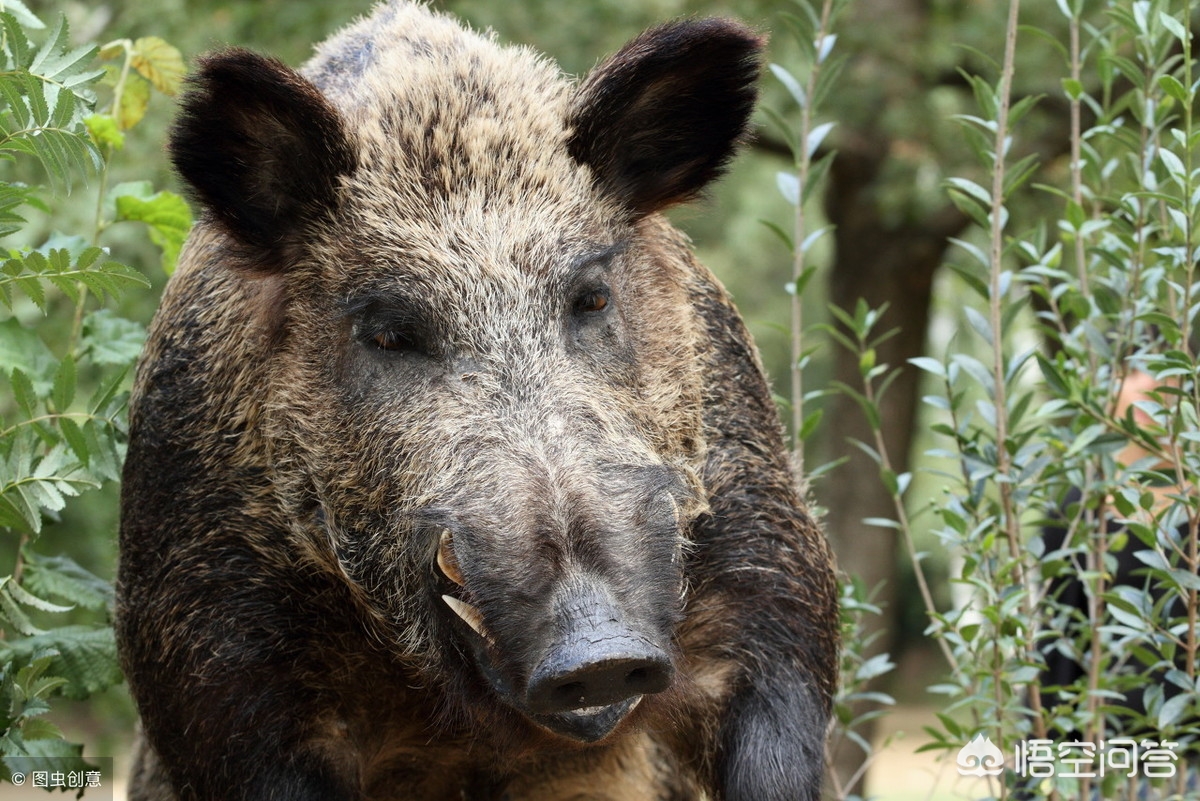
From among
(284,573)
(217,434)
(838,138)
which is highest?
(217,434)

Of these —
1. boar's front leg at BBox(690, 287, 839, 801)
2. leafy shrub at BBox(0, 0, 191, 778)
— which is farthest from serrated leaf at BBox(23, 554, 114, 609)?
boar's front leg at BBox(690, 287, 839, 801)

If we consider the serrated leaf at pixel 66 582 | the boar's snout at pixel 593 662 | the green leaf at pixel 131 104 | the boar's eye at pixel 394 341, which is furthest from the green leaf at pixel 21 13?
the boar's snout at pixel 593 662

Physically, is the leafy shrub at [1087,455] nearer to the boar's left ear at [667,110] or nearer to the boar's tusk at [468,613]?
the boar's left ear at [667,110]

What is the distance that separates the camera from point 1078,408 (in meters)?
4.20

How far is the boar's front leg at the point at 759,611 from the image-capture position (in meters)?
4.07

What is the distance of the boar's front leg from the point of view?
4066 mm

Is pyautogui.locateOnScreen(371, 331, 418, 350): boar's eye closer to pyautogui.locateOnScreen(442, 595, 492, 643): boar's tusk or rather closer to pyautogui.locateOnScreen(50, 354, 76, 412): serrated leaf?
pyautogui.locateOnScreen(442, 595, 492, 643): boar's tusk

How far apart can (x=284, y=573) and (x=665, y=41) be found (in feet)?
5.86

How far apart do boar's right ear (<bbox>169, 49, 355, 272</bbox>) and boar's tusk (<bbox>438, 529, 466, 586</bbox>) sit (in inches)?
43.8

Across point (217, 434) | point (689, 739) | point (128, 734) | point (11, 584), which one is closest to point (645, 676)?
point (689, 739)

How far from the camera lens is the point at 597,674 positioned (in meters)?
2.78

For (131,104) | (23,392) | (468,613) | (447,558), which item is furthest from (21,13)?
(468,613)

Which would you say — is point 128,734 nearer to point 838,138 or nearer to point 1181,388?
point 838,138

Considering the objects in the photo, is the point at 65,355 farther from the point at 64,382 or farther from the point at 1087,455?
the point at 1087,455
